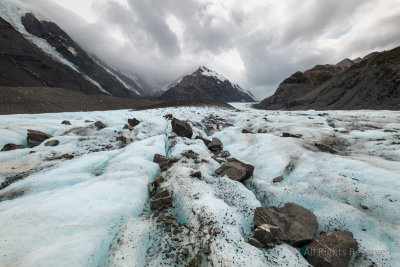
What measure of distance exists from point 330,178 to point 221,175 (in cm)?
394

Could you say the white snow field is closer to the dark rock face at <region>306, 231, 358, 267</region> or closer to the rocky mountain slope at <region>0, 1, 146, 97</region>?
the dark rock face at <region>306, 231, 358, 267</region>

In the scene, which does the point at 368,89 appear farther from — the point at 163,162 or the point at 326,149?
the point at 163,162

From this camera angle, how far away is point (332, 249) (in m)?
3.76

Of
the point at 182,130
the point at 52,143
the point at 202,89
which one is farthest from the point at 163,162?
the point at 202,89

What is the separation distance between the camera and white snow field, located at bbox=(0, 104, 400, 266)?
3.48 metres

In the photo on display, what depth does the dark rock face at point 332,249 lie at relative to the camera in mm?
3616

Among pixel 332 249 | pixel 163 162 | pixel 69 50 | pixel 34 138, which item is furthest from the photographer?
pixel 69 50

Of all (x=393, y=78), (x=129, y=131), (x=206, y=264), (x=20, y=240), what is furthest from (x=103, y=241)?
(x=393, y=78)

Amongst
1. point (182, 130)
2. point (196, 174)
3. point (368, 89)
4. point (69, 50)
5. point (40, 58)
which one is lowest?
point (196, 174)

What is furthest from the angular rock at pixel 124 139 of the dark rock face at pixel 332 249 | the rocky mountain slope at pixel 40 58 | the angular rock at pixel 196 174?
the rocky mountain slope at pixel 40 58

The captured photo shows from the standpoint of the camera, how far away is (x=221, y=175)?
23.1 ft

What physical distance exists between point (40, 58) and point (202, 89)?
122m

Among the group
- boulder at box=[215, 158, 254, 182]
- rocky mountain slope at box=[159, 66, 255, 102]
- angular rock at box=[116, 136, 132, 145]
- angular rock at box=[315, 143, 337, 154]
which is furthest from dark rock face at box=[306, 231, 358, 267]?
rocky mountain slope at box=[159, 66, 255, 102]

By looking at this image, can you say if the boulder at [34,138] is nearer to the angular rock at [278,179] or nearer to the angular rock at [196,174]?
the angular rock at [196,174]
